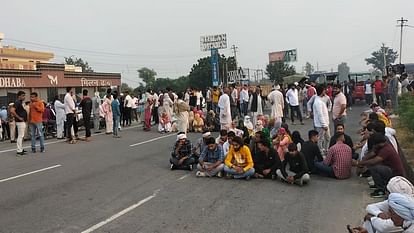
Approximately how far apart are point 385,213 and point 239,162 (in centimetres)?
514

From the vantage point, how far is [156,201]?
25.8 feet

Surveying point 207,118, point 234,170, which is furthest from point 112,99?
point 234,170

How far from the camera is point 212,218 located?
6.81 meters

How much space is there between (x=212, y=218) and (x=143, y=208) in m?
1.29

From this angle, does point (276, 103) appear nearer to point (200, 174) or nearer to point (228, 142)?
point (228, 142)

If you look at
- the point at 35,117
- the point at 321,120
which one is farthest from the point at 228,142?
the point at 35,117

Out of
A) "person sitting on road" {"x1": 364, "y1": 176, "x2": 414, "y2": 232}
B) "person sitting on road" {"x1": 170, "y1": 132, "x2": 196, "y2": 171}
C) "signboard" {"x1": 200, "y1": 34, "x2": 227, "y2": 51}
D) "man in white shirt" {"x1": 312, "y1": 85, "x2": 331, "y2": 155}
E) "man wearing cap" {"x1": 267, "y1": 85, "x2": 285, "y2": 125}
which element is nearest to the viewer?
"person sitting on road" {"x1": 364, "y1": 176, "x2": 414, "y2": 232}

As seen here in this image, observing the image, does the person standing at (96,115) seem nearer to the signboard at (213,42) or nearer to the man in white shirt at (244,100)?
the man in white shirt at (244,100)

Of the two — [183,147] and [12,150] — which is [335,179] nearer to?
[183,147]

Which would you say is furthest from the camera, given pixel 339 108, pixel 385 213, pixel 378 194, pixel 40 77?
pixel 40 77

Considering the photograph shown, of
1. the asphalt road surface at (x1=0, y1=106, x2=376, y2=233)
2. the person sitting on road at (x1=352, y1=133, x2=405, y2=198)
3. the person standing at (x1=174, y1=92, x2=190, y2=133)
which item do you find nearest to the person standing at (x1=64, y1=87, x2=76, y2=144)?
the person standing at (x1=174, y1=92, x2=190, y2=133)

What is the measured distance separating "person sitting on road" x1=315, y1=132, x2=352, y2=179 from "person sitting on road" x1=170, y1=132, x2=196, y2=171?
318 centimetres

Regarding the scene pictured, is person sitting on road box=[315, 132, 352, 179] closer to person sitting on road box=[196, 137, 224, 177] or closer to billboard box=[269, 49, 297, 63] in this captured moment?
person sitting on road box=[196, 137, 224, 177]

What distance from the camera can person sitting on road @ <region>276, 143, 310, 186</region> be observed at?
355 inches
